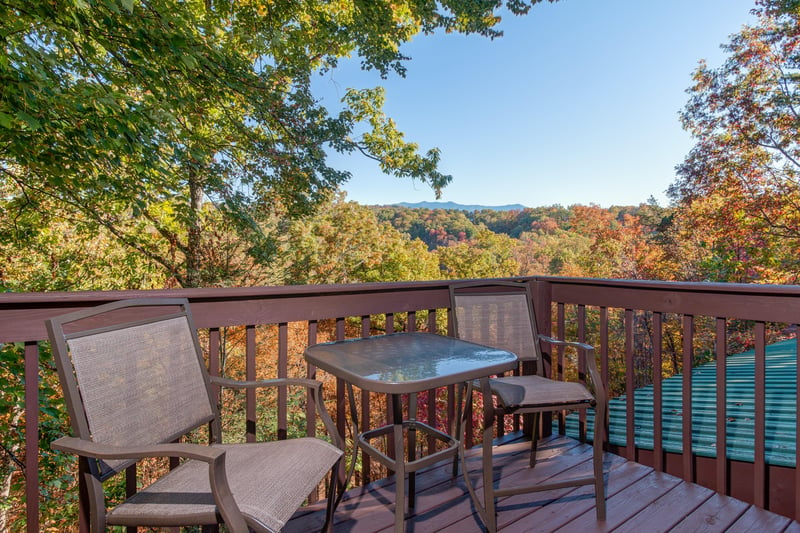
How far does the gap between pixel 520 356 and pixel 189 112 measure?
591 cm

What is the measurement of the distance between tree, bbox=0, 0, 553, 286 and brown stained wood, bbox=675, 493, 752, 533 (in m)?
4.30

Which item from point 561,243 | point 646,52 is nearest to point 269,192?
point 646,52

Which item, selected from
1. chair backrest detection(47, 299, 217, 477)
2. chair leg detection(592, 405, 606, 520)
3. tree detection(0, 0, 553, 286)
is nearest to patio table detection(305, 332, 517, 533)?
chair backrest detection(47, 299, 217, 477)

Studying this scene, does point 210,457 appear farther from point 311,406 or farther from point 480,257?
point 480,257

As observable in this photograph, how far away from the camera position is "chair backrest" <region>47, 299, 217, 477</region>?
1.19 m

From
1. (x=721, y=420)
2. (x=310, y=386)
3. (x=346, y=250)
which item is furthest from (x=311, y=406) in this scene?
(x=346, y=250)

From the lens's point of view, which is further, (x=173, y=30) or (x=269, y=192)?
(x=269, y=192)

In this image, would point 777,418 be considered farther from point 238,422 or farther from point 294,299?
point 238,422

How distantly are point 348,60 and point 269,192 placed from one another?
441cm

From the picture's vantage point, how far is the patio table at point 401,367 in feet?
4.57

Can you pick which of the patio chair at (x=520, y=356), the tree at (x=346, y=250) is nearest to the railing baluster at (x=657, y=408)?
the patio chair at (x=520, y=356)

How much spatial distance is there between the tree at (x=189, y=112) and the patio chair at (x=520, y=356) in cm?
300

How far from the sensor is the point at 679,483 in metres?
2.17

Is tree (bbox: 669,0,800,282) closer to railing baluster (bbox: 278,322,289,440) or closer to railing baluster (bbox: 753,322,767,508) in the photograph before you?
railing baluster (bbox: 753,322,767,508)
